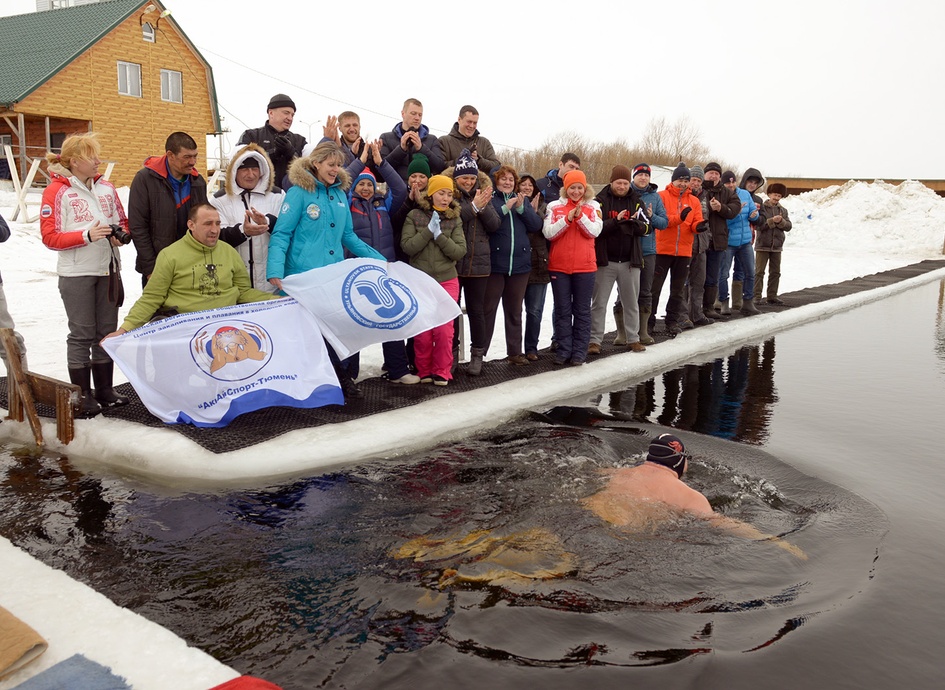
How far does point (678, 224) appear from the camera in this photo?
34.1 ft

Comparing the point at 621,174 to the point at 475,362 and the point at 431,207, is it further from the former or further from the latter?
the point at 475,362

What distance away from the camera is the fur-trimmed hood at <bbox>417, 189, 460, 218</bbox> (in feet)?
24.3

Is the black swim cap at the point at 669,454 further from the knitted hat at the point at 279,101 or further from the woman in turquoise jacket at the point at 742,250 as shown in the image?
the woman in turquoise jacket at the point at 742,250

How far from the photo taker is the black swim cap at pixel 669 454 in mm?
5191

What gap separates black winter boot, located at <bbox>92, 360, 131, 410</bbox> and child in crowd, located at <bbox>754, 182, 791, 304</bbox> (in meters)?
10.2

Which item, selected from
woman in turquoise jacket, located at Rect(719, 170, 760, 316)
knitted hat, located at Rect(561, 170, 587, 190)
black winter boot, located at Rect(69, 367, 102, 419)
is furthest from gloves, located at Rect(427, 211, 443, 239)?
woman in turquoise jacket, located at Rect(719, 170, 760, 316)

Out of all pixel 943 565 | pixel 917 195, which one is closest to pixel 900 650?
pixel 943 565

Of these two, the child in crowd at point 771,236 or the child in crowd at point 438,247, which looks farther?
the child in crowd at point 771,236

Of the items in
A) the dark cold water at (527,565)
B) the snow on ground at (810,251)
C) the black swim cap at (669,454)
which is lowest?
the dark cold water at (527,565)

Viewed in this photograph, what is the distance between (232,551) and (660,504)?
2645mm

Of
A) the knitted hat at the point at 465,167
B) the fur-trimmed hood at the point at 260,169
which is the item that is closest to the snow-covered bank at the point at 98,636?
the fur-trimmed hood at the point at 260,169

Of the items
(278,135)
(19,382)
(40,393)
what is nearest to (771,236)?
(278,135)

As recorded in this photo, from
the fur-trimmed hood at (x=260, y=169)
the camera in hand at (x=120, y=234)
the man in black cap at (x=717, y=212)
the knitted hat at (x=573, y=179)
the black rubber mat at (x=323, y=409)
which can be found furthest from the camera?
the man in black cap at (x=717, y=212)

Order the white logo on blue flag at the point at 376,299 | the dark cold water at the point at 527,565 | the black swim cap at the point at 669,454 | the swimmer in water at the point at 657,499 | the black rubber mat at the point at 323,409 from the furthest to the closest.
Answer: the white logo on blue flag at the point at 376,299 → the black rubber mat at the point at 323,409 → the black swim cap at the point at 669,454 → the swimmer in water at the point at 657,499 → the dark cold water at the point at 527,565
